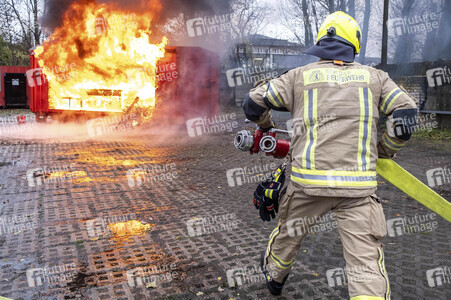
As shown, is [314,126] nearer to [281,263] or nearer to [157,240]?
[281,263]

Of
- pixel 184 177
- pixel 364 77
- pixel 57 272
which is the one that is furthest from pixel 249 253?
pixel 184 177

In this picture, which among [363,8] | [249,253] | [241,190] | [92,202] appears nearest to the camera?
[249,253]

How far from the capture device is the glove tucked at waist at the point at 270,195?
2.73 meters

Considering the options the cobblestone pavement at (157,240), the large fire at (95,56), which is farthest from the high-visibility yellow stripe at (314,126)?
the large fire at (95,56)

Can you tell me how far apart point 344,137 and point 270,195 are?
0.68 m

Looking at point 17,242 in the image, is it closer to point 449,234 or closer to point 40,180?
point 40,180

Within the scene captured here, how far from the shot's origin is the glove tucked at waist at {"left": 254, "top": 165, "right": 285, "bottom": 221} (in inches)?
107

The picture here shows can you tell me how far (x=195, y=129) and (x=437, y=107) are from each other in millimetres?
8544

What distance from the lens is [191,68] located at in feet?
44.1

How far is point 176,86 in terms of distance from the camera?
43.2ft

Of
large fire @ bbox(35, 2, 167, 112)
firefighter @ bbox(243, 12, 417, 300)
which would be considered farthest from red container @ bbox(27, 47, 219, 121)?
firefighter @ bbox(243, 12, 417, 300)

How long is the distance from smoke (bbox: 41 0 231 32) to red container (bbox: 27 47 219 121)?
5.84ft

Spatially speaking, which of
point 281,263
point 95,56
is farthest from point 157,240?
point 95,56

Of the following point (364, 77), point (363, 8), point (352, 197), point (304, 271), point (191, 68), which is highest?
point (363, 8)
